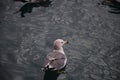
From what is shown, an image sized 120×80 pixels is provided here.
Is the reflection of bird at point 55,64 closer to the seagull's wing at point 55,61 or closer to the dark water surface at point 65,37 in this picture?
the seagull's wing at point 55,61

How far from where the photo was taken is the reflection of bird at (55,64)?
31.8 feet

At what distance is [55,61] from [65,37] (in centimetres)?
278

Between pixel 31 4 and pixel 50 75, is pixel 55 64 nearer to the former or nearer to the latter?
pixel 50 75

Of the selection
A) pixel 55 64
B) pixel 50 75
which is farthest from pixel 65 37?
pixel 55 64

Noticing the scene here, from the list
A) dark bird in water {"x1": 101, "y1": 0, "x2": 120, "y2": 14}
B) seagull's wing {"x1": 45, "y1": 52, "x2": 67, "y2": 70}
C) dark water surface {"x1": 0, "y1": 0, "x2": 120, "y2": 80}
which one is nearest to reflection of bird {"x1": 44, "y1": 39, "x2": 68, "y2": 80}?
seagull's wing {"x1": 45, "y1": 52, "x2": 67, "y2": 70}

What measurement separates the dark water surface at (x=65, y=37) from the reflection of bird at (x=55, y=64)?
26 centimetres

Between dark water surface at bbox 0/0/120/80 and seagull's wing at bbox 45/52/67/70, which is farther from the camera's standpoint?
dark water surface at bbox 0/0/120/80

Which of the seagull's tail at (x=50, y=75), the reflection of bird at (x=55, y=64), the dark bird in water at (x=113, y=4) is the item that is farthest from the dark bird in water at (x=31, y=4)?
the seagull's tail at (x=50, y=75)

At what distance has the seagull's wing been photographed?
965cm

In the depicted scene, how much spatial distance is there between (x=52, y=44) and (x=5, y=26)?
108 inches

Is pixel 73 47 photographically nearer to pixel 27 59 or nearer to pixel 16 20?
pixel 27 59

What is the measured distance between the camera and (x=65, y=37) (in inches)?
489

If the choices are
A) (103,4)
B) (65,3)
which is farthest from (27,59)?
(103,4)

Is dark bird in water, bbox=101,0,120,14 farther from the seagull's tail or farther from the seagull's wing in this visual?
the seagull's tail
